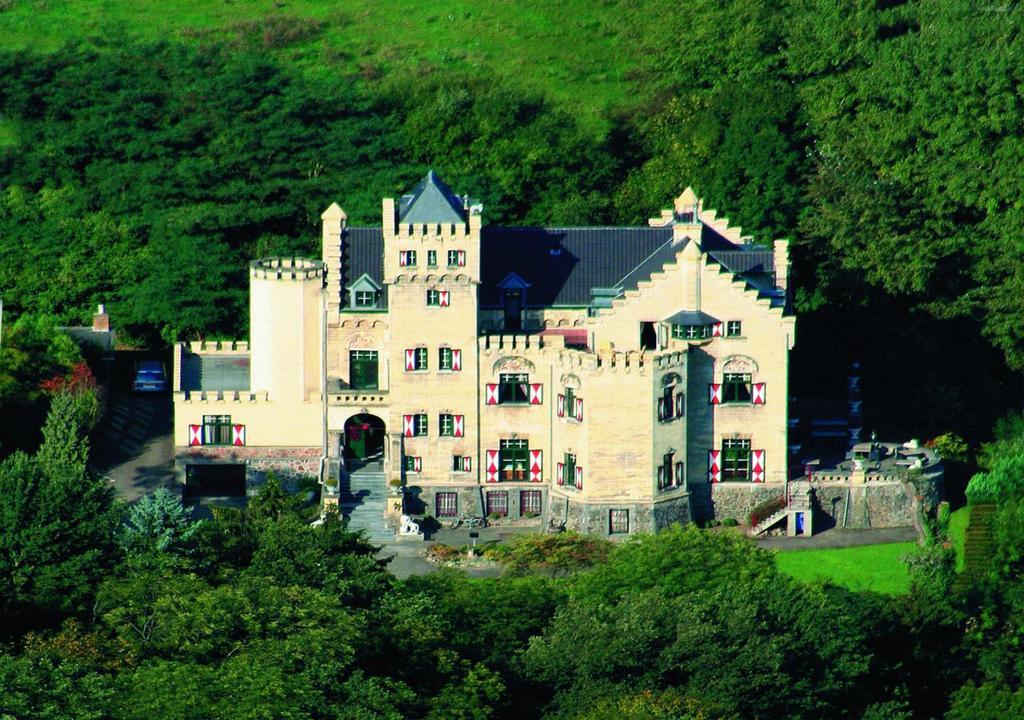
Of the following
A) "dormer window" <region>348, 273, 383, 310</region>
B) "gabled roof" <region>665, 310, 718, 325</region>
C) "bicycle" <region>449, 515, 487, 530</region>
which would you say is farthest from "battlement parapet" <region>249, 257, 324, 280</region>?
"gabled roof" <region>665, 310, 718, 325</region>

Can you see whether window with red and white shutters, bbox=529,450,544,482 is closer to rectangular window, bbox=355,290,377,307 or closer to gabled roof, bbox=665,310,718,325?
gabled roof, bbox=665,310,718,325

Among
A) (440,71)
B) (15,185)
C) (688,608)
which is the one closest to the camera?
(688,608)

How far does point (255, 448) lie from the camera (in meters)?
128

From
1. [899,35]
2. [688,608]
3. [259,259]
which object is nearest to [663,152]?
[899,35]

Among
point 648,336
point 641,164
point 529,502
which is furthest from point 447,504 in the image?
point 641,164

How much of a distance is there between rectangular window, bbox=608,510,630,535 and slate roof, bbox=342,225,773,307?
845 centimetres

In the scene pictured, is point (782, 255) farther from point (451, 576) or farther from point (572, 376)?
point (451, 576)

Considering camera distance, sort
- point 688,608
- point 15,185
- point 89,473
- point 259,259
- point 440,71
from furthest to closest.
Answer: point 440,71, point 15,185, point 259,259, point 89,473, point 688,608

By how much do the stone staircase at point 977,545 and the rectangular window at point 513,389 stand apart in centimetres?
1655

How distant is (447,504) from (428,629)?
23471 mm

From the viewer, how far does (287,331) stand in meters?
129

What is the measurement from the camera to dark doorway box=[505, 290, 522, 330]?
128 metres

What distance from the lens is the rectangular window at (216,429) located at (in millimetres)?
128125

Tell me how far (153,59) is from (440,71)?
13039 millimetres
